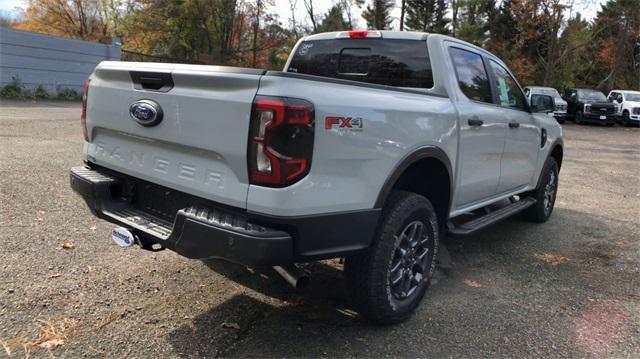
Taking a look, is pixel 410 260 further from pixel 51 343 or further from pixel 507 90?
pixel 507 90

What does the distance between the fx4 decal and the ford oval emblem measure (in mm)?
983

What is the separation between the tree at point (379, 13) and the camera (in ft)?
107

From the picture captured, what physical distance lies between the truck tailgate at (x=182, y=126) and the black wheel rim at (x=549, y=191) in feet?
15.4

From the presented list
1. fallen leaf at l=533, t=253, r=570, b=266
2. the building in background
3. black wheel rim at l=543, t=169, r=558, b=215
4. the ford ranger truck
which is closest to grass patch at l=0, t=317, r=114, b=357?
the ford ranger truck

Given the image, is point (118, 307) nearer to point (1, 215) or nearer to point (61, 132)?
point (1, 215)

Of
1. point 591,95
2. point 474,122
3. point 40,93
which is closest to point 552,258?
point 474,122

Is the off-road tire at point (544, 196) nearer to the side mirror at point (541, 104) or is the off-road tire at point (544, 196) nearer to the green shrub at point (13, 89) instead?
the side mirror at point (541, 104)

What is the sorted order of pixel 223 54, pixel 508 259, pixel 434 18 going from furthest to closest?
pixel 434 18 < pixel 223 54 < pixel 508 259

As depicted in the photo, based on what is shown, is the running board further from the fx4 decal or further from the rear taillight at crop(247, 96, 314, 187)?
the rear taillight at crop(247, 96, 314, 187)

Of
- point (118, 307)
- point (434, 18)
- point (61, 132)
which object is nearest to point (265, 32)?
point (434, 18)

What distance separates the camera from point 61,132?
10.4 meters

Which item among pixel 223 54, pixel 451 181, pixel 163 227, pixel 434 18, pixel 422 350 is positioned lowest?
pixel 422 350

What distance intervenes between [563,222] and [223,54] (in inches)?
1189

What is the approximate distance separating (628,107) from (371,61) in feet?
81.1
